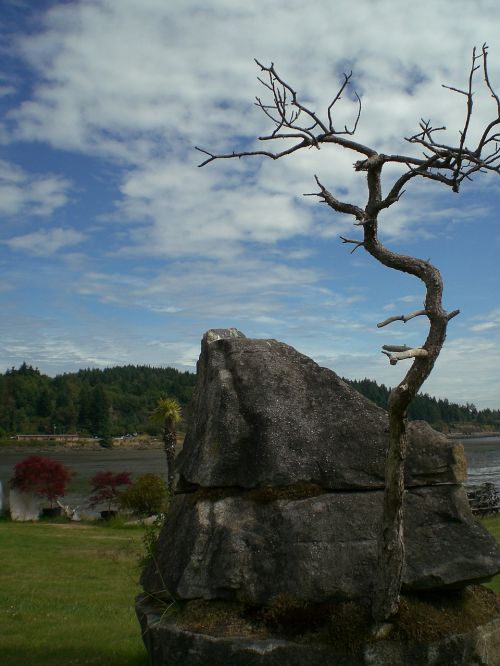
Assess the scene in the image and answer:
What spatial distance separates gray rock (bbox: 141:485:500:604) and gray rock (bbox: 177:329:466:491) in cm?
24

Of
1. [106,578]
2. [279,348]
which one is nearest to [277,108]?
[279,348]

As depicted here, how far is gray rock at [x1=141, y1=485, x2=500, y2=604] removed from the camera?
776 cm

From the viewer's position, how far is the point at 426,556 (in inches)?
311

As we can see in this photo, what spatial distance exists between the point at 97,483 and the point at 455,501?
3656 centimetres

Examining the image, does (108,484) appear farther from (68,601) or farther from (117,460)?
(117,460)

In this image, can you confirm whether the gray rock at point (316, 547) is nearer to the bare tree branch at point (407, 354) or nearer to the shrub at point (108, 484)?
the bare tree branch at point (407, 354)

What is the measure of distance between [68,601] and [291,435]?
8.55 metres

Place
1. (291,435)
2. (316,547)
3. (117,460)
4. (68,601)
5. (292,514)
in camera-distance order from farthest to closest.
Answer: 1. (117,460)
2. (68,601)
3. (291,435)
4. (292,514)
5. (316,547)

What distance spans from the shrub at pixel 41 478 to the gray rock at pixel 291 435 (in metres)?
33.3

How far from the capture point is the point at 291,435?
8.70 meters

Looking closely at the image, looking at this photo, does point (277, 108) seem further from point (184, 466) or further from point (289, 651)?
point (289, 651)

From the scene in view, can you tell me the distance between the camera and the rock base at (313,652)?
287 inches

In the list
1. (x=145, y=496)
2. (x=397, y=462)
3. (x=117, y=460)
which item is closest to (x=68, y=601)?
(x=397, y=462)

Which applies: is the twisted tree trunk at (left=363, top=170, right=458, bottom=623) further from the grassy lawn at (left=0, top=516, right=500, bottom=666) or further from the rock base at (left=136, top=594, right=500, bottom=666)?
the grassy lawn at (left=0, top=516, right=500, bottom=666)
